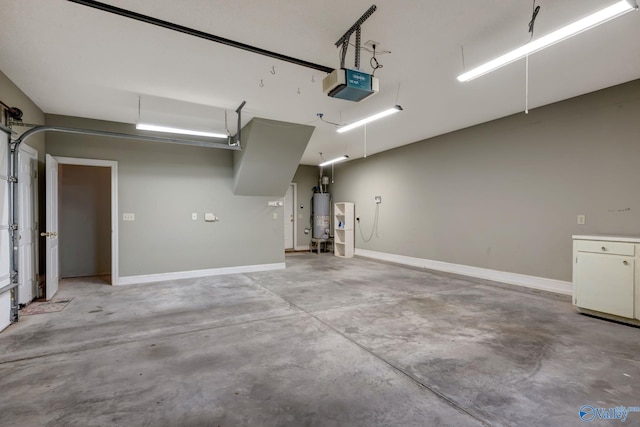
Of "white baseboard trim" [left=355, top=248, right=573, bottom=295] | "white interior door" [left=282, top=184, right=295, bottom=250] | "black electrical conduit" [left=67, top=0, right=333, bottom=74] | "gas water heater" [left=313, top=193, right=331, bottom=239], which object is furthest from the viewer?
"white interior door" [left=282, top=184, right=295, bottom=250]

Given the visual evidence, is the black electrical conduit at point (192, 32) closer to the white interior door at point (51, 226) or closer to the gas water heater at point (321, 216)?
the white interior door at point (51, 226)

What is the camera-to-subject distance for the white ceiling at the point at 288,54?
252 cm

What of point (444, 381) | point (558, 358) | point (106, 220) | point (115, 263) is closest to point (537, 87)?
point (558, 358)

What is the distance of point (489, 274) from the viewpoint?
560cm

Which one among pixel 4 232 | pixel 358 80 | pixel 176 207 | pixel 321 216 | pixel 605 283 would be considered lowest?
pixel 605 283

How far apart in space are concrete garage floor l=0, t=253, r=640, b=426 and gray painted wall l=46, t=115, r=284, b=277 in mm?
1391

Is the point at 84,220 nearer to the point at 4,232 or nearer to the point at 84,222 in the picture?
the point at 84,222

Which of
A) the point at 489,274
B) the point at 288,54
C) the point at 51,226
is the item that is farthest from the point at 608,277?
the point at 51,226

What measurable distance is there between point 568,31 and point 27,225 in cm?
648

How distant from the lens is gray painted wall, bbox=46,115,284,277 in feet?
17.8

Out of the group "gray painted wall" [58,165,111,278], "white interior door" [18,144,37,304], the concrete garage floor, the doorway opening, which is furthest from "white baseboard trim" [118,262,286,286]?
"gray painted wall" [58,165,111,278]

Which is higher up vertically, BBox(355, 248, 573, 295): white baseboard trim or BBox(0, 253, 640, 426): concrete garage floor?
BBox(355, 248, 573, 295): white baseboard trim

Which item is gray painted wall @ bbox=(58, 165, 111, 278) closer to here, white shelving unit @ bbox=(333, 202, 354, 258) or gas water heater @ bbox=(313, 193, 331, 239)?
gas water heater @ bbox=(313, 193, 331, 239)

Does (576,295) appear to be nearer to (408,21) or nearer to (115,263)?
(408,21)
